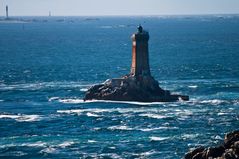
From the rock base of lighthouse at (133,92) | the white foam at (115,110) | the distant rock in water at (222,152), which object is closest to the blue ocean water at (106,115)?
the white foam at (115,110)

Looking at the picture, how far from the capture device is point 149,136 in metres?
76.8

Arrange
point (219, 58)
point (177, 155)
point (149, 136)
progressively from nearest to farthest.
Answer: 1. point (177, 155)
2. point (149, 136)
3. point (219, 58)

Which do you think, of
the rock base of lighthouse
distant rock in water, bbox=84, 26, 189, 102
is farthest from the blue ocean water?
distant rock in water, bbox=84, 26, 189, 102

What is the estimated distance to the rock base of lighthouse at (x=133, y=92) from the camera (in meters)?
102

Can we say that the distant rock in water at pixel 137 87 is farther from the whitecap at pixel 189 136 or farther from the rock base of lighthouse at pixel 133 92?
the whitecap at pixel 189 136

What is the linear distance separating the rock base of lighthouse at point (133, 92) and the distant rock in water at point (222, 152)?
42851 mm

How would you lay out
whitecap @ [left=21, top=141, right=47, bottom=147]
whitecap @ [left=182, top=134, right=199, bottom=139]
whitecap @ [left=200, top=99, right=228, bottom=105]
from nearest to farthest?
whitecap @ [left=21, top=141, right=47, bottom=147] < whitecap @ [left=182, top=134, right=199, bottom=139] < whitecap @ [left=200, top=99, right=228, bottom=105]

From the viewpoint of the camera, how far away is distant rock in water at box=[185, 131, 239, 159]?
54531 mm

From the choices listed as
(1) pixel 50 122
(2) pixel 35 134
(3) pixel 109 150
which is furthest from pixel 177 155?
(1) pixel 50 122

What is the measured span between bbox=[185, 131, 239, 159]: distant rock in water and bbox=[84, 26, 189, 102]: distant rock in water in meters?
42.9

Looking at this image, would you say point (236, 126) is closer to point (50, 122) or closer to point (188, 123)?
point (188, 123)

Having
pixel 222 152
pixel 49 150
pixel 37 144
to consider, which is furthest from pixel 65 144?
pixel 222 152

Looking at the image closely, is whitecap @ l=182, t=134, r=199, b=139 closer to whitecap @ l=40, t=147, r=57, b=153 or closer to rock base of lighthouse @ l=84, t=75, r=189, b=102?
whitecap @ l=40, t=147, r=57, b=153

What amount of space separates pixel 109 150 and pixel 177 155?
21.0 feet
